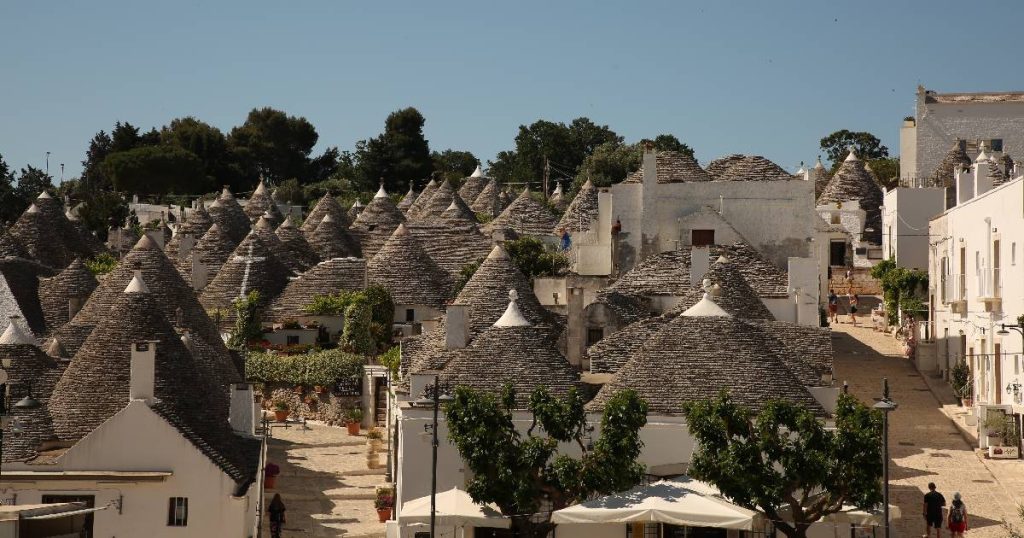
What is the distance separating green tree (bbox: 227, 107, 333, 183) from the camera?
117312 millimetres

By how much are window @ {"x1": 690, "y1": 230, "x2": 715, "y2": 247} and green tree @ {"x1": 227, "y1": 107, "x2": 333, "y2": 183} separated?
71139mm

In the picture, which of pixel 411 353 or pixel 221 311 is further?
pixel 221 311

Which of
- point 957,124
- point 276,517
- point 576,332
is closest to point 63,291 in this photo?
point 576,332

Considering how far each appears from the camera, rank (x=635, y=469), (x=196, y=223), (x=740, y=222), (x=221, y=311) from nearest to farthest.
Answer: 1. (x=635, y=469)
2. (x=740, y=222)
3. (x=221, y=311)
4. (x=196, y=223)

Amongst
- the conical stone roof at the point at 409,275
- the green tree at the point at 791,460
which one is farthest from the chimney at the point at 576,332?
the conical stone roof at the point at 409,275

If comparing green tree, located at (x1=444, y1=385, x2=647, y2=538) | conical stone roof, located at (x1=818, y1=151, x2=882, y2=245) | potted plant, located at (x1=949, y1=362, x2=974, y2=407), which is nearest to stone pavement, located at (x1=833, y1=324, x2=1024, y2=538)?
potted plant, located at (x1=949, y1=362, x2=974, y2=407)

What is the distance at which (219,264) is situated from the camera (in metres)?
61.5

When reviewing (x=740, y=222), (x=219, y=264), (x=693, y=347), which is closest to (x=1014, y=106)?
(x=740, y=222)

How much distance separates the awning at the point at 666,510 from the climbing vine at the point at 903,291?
24.0 m

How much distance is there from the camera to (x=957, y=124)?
7125 centimetres

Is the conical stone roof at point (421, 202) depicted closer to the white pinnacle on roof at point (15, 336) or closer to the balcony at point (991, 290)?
the balcony at point (991, 290)

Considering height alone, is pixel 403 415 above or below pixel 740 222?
below

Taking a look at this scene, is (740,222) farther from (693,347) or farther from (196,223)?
(196,223)

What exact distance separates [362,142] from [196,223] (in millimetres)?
42543
